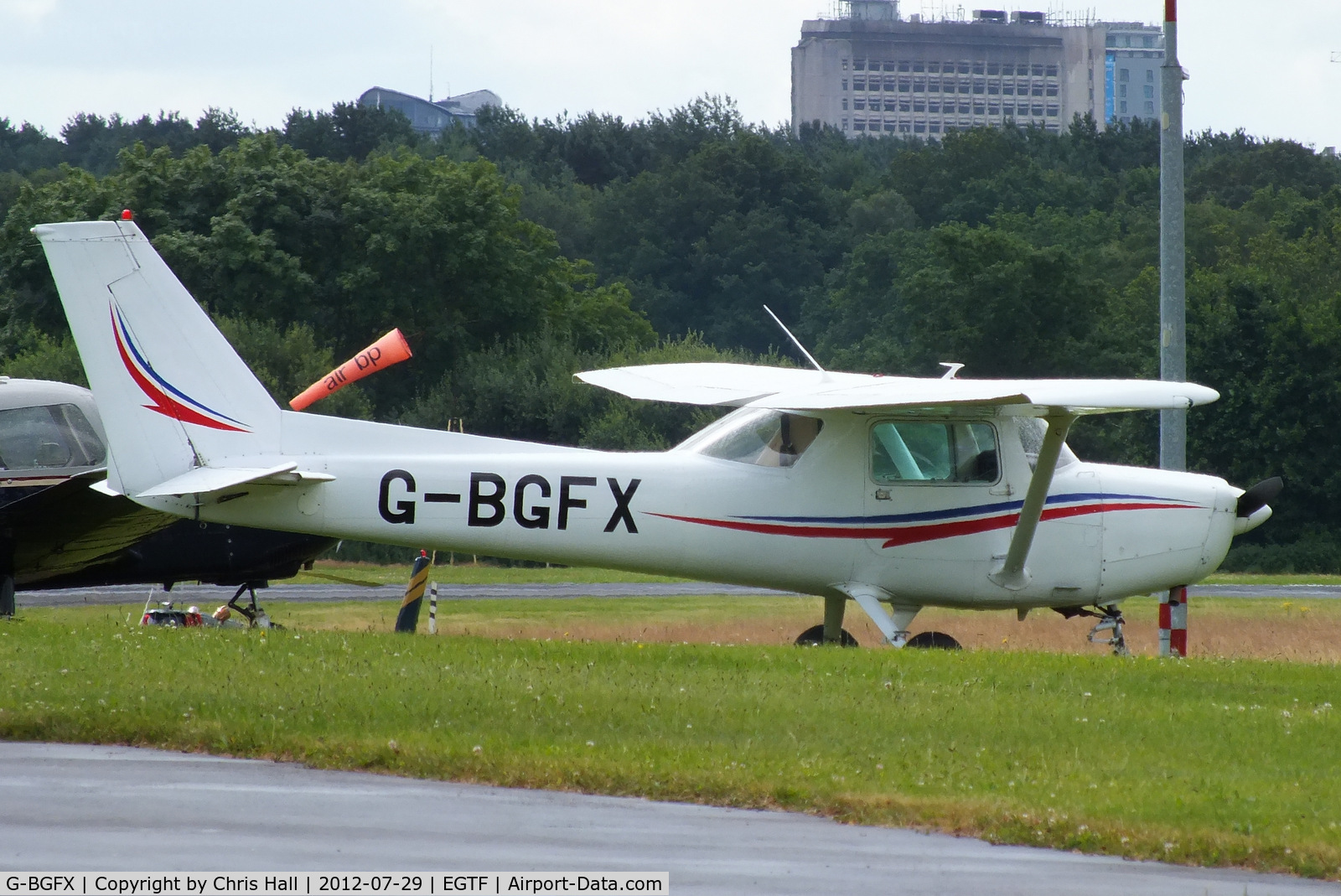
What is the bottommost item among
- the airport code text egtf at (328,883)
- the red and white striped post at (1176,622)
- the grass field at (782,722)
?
the red and white striped post at (1176,622)

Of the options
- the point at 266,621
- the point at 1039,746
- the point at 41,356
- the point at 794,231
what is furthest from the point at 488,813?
the point at 794,231

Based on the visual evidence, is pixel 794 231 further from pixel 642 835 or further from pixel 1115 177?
pixel 642 835

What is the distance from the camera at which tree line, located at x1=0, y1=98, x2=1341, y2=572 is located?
47.2 meters

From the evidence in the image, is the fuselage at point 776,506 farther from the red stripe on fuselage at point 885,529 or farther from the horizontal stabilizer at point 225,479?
the horizontal stabilizer at point 225,479

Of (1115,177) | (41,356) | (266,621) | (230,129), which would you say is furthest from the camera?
(1115,177)

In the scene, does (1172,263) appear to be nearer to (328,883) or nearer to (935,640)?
(935,640)

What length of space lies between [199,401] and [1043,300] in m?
47.7

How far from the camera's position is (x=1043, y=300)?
57375 mm

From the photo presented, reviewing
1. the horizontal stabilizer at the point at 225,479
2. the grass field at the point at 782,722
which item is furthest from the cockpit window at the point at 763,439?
the horizontal stabilizer at the point at 225,479

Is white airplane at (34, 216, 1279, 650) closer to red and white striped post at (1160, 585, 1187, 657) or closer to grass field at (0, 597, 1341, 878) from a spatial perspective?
grass field at (0, 597, 1341, 878)

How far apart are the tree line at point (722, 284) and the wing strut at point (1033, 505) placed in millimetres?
33179

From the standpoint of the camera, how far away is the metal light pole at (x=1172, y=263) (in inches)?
633

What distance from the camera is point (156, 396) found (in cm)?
1292

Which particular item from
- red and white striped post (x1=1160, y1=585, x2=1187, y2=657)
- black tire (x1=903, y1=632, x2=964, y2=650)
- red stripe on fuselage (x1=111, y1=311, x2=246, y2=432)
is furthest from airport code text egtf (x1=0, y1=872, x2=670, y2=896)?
red and white striped post (x1=1160, y1=585, x2=1187, y2=657)
